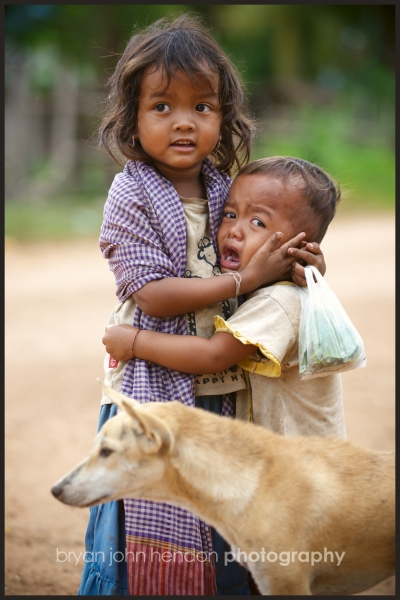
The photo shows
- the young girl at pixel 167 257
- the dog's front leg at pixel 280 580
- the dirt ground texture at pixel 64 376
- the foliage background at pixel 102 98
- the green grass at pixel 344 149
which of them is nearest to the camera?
the dog's front leg at pixel 280 580

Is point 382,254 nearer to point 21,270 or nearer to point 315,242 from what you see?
point 21,270

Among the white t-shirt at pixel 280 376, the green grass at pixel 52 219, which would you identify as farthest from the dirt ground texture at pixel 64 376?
the white t-shirt at pixel 280 376

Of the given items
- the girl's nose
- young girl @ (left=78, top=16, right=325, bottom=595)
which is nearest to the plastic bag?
young girl @ (left=78, top=16, right=325, bottom=595)

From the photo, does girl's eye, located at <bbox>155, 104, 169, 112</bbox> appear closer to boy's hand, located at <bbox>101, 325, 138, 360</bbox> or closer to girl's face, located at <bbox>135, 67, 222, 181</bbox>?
girl's face, located at <bbox>135, 67, 222, 181</bbox>

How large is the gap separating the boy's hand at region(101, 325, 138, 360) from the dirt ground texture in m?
1.95

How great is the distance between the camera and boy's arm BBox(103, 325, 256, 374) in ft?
9.37

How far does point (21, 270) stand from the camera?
12.1 m

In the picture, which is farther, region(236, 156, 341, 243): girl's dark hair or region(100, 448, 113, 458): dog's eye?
region(236, 156, 341, 243): girl's dark hair

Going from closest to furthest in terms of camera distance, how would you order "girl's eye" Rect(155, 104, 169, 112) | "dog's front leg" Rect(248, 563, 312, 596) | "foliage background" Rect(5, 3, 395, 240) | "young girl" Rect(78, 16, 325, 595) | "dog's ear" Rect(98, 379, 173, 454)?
1. "dog's ear" Rect(98, 379, 173, 454)
2. "dog's front leg" Rect(248, 563, 312, 596)
3. "young girl" Rect(78, 16, 325, 595)
4. "girl's eye" Rect(155, 104, 169, 112)
5. "foliage background" Rect(5, 3, 395, 240)

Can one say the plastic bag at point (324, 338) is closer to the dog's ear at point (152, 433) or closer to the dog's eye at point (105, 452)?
the dog's ear at point (152, 433)

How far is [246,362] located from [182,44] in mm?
1303

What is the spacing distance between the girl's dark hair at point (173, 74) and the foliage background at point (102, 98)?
10.7 metres

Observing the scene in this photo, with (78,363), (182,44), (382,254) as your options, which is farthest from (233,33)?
(182,44)

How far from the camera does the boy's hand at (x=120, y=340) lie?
2955mm
